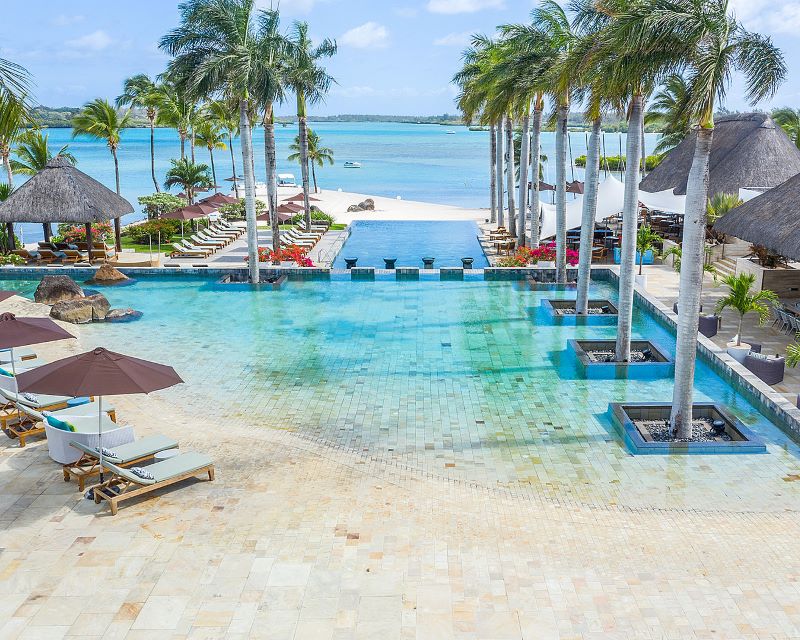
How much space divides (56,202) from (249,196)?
24.1 feet

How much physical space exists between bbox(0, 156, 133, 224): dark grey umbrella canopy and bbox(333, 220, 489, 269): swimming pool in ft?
28.9

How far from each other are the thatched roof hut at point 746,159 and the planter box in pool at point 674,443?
56.0 feet

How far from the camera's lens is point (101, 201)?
27.8 m

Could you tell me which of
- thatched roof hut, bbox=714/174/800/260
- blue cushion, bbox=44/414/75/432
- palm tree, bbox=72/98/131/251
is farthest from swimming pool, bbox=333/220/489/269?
blue cushion, bbox=44/414/75/432

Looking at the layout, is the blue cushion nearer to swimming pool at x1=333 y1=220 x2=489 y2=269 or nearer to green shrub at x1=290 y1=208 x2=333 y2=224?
swimming pool at x1=333 y1=220 x2=489 y2=269

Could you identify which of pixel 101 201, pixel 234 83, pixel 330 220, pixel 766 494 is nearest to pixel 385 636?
pixel 766 494

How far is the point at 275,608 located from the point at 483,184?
76498mm

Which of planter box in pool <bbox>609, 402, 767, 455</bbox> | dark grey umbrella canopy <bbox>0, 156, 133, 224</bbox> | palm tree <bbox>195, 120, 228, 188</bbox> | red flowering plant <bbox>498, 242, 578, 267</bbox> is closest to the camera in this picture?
planter box in pool <bbox>609, 402, 767, 455</bbox>

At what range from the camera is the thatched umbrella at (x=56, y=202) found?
2691 cm

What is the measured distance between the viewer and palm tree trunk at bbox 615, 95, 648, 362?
14.6 m

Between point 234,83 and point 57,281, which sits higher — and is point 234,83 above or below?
above

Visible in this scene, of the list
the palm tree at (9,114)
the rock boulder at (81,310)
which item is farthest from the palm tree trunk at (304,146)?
the palm tree at (9,114)

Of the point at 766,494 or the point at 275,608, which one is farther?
the point at 766,494

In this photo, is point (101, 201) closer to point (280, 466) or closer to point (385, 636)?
point (280, 466)
